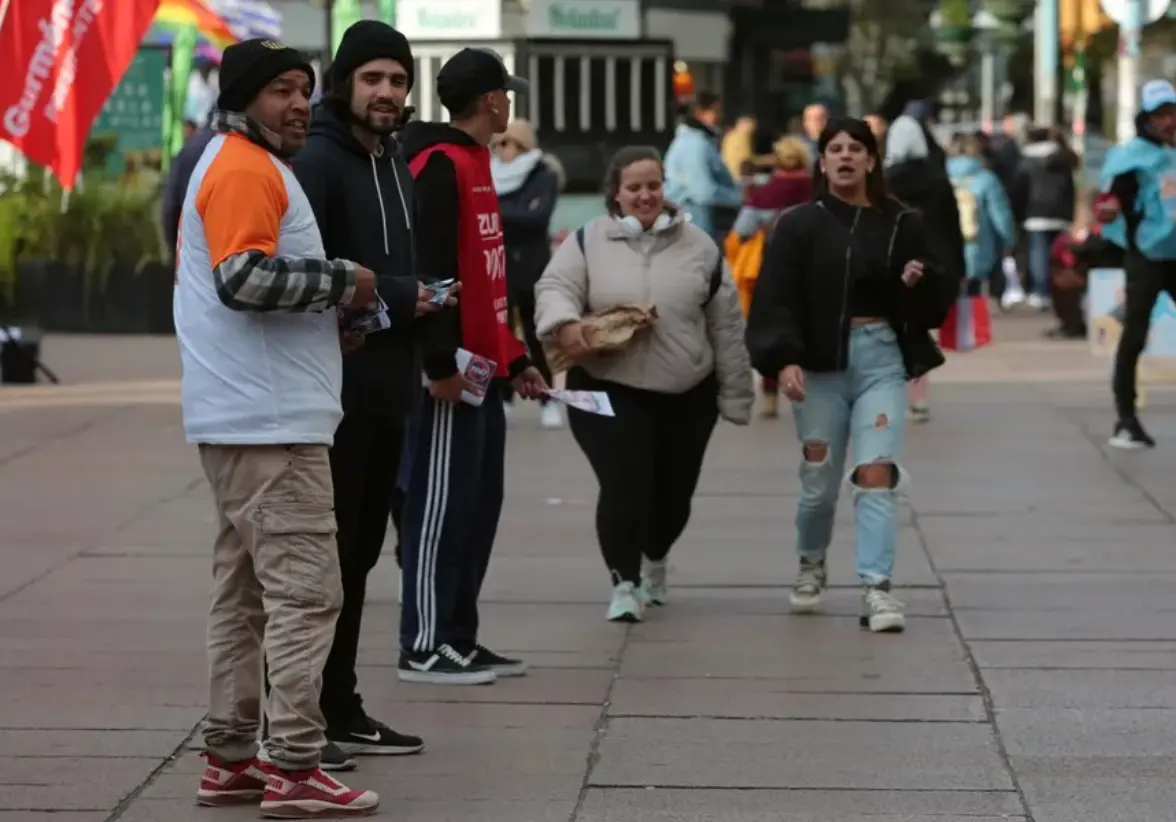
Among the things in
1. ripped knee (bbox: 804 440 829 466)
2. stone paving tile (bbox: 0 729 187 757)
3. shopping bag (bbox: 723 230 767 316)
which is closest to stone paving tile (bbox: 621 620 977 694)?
ripped knee (bbox: 804 440 829 466)

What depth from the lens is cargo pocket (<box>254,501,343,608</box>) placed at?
18.9ft

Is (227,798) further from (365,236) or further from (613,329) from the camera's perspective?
(613,329)

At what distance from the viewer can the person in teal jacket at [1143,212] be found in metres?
12.7

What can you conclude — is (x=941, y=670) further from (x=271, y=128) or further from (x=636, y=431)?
(x=271, y=128)

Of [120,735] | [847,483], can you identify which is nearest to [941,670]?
[847,483]

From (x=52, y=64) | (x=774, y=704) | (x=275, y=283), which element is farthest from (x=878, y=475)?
(x=52, y=64)

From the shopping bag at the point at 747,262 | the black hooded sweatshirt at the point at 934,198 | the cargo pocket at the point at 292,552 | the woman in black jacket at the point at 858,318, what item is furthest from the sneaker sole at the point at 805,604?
the shopping bag at the point at 747,262

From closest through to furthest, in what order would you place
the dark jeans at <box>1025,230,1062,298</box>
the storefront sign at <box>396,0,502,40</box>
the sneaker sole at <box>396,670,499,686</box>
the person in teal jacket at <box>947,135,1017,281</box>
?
the sneaker sole at <box>396,670,499,686</box> → the person in teal jacket at <box>947,135,1017,281</box> → the dark jeans at <box>1025,230,1062,298</box> → the storefront sign at <box>396,0,502,40</box>

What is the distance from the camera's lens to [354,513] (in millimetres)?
6312

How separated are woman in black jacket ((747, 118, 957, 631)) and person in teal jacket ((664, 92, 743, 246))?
8899 mm

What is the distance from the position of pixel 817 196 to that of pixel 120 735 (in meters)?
3.07

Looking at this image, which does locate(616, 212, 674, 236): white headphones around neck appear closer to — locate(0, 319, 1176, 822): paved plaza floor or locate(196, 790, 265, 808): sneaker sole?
locate(0, 319, 1176, 822): paved plaza floor

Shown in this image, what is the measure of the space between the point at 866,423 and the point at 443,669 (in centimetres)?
176

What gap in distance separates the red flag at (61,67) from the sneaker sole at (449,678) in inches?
211
